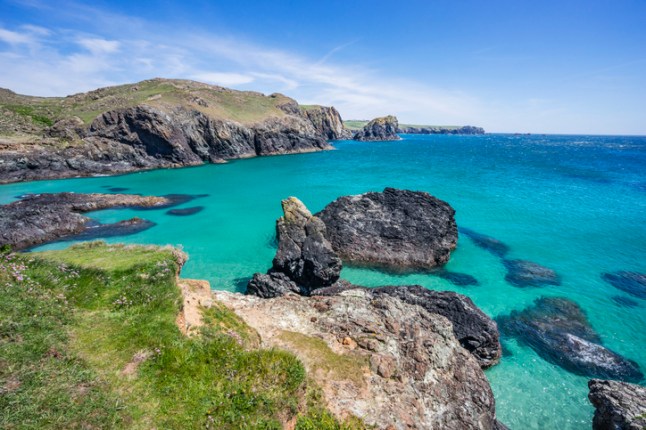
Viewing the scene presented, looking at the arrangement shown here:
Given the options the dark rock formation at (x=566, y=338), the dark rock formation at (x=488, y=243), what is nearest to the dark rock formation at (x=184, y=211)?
the dark rock formation at (x=488, y=243)

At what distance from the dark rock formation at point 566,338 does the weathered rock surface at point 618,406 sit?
4239mm

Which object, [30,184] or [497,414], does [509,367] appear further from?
[30,184]

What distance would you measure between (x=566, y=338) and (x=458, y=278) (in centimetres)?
855

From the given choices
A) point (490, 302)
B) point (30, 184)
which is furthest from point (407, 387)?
point (30, 184)

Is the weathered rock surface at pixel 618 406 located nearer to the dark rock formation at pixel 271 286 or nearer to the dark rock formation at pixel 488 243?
the dark rock formation at pixel 271 286

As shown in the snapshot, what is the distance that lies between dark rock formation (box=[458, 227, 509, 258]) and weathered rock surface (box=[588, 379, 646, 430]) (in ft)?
64.3

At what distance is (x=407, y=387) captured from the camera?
11.7m

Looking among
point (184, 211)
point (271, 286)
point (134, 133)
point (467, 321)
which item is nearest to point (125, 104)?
point (134, 133)

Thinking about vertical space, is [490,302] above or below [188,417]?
below

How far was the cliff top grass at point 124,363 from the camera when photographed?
8102 mm

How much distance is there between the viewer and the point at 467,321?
1853cm

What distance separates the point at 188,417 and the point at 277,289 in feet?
46.4

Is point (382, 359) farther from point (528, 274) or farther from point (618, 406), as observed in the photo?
point (528, 274)

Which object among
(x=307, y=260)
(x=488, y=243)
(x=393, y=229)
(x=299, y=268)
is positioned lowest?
(x=488, y=243)
